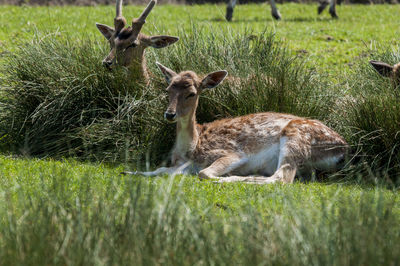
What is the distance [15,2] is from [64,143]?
19.6 meters

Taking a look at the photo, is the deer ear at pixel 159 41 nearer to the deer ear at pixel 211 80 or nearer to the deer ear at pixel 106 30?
the deer ear at pixel 106 30

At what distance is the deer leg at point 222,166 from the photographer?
779 centimetres

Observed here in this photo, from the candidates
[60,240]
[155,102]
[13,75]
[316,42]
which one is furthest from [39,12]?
[60,240]

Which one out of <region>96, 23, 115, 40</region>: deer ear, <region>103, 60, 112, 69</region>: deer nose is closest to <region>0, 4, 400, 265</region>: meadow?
<region>103, 60, 112, 69</region>: deer nose

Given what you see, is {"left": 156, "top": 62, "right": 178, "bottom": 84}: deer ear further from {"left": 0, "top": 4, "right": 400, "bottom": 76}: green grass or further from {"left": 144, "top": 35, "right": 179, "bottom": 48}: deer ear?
{"left": 0, "top": 4, "right": 400, "bottom": 76}: green grass

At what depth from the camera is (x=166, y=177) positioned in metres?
7.51

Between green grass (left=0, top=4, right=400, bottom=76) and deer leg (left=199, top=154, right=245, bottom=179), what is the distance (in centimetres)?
325

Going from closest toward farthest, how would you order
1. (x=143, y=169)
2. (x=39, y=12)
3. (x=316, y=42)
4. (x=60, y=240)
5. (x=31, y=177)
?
1. (x=60, y=240)
2. (x=31, y=177)
3. (x=143, y=169)
4. (x=316, y=42)
5. (x=39, y=12)

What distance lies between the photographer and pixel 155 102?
8773 mm

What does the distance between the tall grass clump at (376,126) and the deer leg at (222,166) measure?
1.46 meters

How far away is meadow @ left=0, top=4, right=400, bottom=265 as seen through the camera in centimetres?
418

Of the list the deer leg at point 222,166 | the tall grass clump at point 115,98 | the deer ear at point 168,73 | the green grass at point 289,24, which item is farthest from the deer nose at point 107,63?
the deer leg at point 222,166

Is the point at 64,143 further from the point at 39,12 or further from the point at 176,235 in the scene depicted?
the point at 39,12

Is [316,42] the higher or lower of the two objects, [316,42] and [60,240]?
the lower
